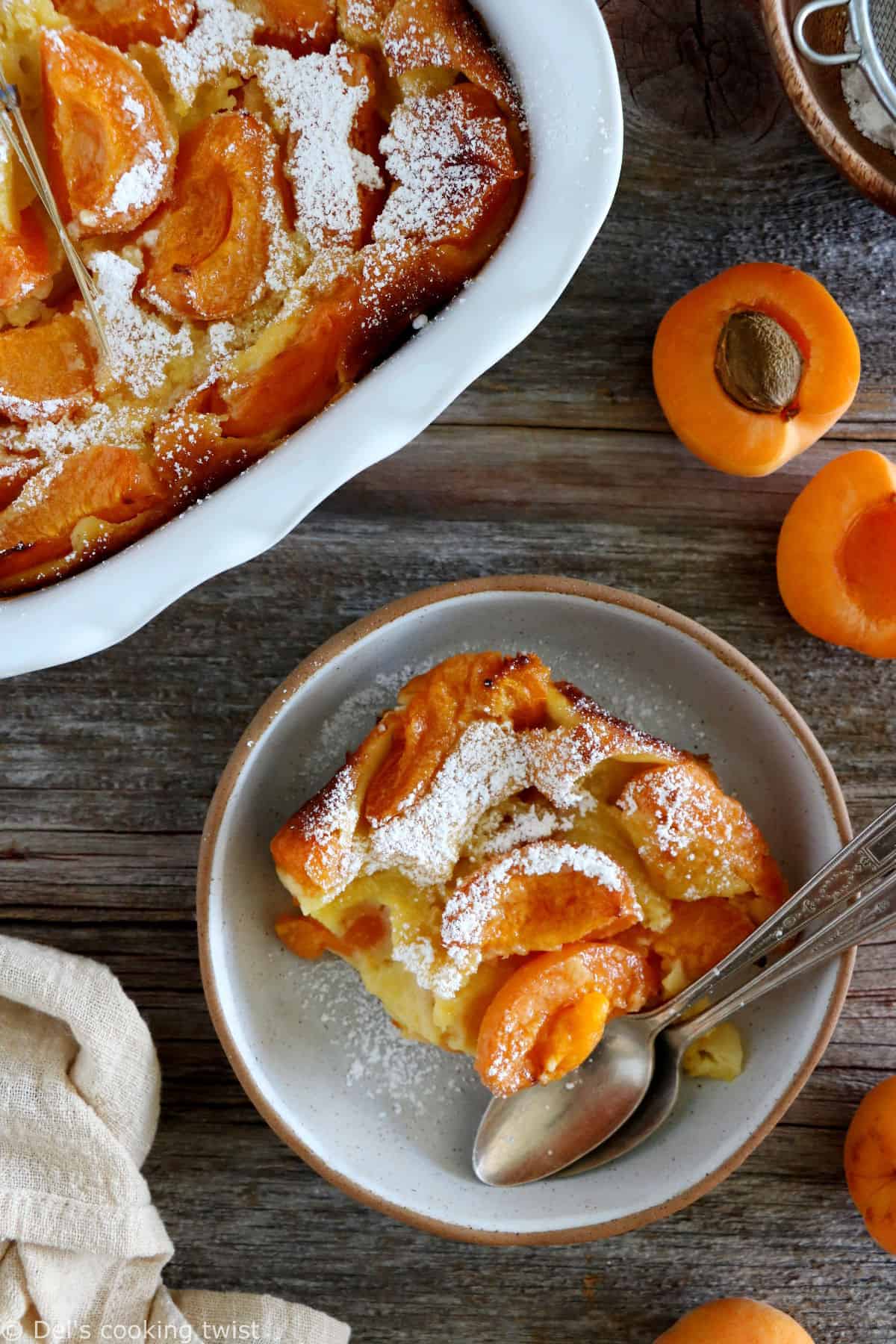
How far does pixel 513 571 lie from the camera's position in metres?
1.28

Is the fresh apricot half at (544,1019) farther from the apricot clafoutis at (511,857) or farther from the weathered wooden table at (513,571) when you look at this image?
the weathered wooden table at (513,571)

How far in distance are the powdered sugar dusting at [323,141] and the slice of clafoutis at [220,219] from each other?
23 mm

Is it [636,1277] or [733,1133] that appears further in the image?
[636,1277]

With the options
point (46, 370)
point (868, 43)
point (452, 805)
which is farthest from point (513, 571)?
point (868, 43)

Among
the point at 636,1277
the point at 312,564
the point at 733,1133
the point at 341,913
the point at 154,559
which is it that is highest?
the point at 154,559

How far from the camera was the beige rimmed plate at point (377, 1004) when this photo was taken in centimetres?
116

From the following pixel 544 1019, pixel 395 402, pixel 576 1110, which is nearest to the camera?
pixel 395 402

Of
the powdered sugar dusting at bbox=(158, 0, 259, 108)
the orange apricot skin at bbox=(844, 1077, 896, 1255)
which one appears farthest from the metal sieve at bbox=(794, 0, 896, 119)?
the orange apricot skin at bbox=(844, 1077, 896, 1255)

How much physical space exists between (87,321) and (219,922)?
0.60 m

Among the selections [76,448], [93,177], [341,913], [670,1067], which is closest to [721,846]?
[670,1067]

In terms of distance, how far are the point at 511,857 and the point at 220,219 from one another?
2.13 feet

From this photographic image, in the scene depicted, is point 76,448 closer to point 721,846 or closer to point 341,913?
point 341,913

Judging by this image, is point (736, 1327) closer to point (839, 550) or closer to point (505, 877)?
point (505, 877)

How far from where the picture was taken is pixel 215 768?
4.19 feet
